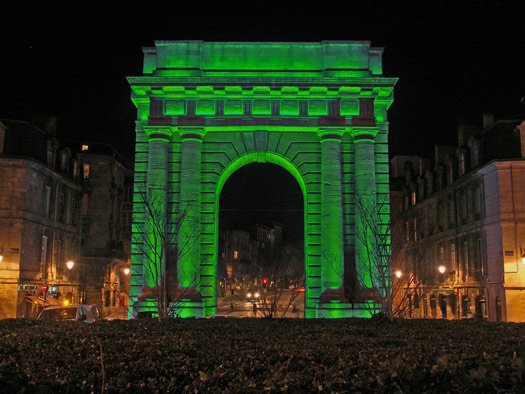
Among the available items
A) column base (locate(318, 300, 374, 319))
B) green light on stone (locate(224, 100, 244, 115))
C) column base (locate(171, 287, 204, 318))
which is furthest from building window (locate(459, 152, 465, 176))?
column base (locate(171, 287, 204, 318))

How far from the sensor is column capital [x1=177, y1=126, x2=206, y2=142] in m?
38.0

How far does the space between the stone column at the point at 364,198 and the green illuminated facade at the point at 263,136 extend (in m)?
0.07

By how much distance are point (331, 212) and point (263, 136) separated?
6.40 m

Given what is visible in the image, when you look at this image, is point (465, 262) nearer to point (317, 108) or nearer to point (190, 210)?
point (317, 108)

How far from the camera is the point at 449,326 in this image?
2019 cm

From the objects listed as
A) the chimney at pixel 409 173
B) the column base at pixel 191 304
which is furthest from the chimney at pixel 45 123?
the chimney at pixel 409 173

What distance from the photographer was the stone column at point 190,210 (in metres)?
36.4

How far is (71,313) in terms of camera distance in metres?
29.8

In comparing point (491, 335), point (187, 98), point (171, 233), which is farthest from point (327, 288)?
point (491, 335)

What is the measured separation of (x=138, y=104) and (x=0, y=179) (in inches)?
485

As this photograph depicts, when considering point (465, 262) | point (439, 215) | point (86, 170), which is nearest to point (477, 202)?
point (465, 262)

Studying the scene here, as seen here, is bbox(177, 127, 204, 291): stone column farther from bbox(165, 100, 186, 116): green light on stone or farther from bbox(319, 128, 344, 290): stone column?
bbox(319, 128, 344, 290): stone column

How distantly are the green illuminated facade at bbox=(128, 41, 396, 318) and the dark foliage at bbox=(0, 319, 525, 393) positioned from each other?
20.8 metres

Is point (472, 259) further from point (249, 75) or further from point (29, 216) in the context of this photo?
point (29, 216)
